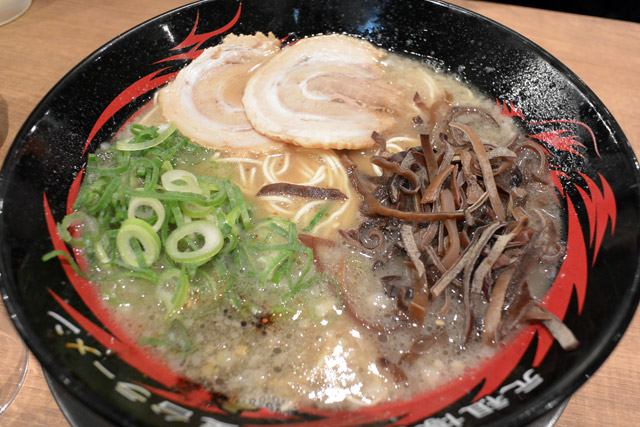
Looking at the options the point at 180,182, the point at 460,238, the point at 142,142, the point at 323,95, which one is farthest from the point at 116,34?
the point at 460,238

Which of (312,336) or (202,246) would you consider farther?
(202,246)

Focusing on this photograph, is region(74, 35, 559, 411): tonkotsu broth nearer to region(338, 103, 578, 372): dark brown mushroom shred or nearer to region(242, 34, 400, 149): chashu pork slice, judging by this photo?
region(338, 103, 578, 372): dark brown mushroom shred

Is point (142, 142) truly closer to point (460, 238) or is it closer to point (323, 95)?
point (323, 95)

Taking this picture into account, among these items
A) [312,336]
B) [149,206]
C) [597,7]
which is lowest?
[312,336]

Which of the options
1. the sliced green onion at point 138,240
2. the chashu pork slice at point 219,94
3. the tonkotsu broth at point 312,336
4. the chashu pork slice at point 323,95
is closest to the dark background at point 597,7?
the chashu pork slice at point 323,95

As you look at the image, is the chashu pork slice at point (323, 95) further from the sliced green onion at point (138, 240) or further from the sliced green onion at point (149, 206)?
the sliced green onion at point (138, 240)

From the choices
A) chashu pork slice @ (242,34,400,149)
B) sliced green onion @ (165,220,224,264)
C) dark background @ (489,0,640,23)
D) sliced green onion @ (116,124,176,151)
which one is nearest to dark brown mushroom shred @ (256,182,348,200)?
chashu pork slice @ (242,34,400,149)
